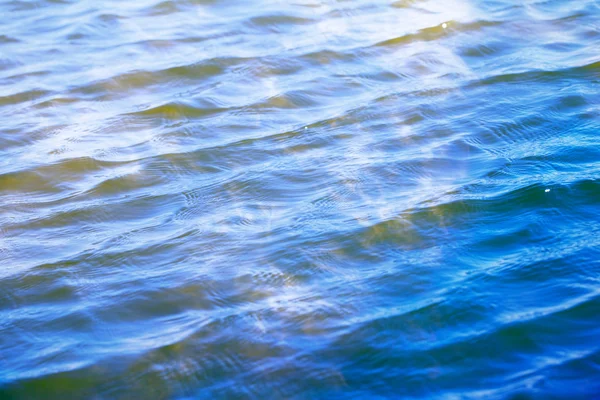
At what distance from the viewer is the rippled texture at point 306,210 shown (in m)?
2.78

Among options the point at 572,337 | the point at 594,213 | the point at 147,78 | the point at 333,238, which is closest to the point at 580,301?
the point at 572,337

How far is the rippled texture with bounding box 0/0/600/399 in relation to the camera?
9.13 feet

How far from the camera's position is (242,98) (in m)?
5.18

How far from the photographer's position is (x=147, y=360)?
2.83m

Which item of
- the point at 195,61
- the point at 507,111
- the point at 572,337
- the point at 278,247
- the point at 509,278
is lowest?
the point at 572,337

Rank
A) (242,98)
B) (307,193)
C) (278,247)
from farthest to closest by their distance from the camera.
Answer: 1. (242,98)
2. (307,193)
3. (278,247)

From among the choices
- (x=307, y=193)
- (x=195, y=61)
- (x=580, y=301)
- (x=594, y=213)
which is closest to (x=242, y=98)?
(x=195, y=61)

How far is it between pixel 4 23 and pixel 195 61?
227 centimetres

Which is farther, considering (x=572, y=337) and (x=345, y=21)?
(x=345, y=21)

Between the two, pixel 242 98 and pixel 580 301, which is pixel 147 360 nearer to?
pixel 580 301

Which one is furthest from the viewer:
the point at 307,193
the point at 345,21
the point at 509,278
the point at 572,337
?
the point at 345,21

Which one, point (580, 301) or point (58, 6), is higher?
point (58, 6)

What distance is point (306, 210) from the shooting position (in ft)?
12.4

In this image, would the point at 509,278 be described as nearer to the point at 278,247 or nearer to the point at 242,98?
the point at 278,247
